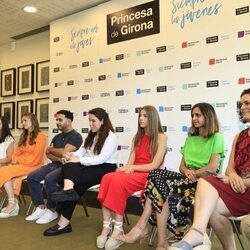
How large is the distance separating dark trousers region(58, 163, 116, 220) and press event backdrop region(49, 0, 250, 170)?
124cm

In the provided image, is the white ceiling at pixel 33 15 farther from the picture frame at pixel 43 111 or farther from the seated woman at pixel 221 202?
the seated woman at pixel 221 202

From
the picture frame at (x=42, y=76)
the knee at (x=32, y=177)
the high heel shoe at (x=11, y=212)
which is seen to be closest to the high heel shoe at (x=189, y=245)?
the knee at (x=32, y=177)

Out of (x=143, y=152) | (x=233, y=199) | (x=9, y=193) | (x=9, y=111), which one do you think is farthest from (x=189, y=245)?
(x=9, y=111)

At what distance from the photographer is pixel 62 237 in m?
2.96

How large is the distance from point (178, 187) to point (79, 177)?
38.5 inches

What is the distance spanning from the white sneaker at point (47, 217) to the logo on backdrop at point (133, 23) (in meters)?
2.48

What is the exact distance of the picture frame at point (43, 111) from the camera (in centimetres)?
593

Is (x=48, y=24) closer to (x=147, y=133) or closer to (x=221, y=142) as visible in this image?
(x=147, y=133)

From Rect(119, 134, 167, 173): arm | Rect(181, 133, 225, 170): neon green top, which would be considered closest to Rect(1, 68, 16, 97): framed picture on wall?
Rect(119, 134, 167, 173): arm

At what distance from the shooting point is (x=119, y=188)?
269 centimetres

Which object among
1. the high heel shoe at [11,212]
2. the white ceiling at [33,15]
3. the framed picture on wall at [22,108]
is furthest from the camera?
the framed picture on wall at [22,108]

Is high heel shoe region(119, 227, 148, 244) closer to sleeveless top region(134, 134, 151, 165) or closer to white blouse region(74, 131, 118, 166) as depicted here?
sleeveless top region(134, 134, 151, 165)

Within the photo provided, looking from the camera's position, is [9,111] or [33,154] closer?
[33,154]

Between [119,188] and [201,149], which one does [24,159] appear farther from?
[201,149]
